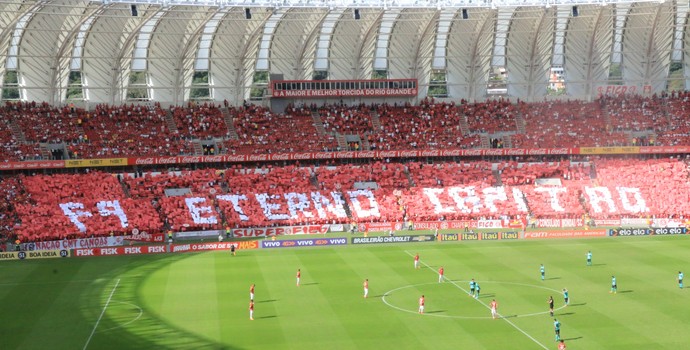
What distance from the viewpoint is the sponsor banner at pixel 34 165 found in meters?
71.5

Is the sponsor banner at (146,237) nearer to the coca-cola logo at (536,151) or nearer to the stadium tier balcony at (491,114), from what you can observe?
the stadium tier balcony at (491,114)

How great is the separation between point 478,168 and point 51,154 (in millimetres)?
40539

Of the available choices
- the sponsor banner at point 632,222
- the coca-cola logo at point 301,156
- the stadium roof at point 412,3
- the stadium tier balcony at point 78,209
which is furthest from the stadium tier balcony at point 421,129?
the stadium tier balcony at point 78,209

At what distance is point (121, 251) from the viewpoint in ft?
200

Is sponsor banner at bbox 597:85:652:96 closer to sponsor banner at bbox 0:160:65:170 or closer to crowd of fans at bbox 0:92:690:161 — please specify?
crowd of fans at bbox 0:92:690:161

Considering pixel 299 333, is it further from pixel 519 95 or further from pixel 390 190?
pixel 519 95

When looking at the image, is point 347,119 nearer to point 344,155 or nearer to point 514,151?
point 344,155

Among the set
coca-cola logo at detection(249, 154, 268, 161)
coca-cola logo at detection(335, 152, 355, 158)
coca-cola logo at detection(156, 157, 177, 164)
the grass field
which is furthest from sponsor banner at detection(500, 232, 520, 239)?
coca-cola logo at detection(156, 157, 177, 164)

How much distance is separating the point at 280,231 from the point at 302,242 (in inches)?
185

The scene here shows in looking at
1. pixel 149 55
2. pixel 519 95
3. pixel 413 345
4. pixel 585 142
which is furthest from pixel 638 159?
pixel 413 345

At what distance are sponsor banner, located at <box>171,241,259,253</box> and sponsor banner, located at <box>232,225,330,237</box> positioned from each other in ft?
14.6

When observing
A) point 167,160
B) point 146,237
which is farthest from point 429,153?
point 146,237

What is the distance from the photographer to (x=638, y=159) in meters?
84.4

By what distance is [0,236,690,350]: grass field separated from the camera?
37.0 meters
